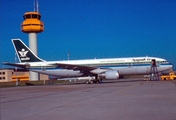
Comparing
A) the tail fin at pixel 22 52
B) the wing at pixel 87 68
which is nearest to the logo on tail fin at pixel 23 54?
the tail fin at pixel 22 52

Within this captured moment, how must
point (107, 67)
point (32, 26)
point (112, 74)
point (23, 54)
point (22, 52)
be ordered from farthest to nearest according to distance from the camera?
point (32, 26)
point (22, 52)
point (23, 54)
point (107, 67)
point (112, 74)

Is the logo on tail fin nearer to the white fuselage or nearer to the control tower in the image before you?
the white fuselage

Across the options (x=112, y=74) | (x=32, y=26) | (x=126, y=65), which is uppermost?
A: (x=32, y=26)

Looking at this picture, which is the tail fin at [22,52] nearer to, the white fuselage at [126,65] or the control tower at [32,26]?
the white fuselage at [126,65]

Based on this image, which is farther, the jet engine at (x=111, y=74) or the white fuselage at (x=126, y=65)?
the white fuselage at (x=126, y=65)

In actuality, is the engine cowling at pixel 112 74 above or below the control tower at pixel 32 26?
below

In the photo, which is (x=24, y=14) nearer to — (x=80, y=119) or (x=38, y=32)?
(x=38, y=32)

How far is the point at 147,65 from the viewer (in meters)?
33.3

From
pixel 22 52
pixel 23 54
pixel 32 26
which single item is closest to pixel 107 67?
pixel 23 54

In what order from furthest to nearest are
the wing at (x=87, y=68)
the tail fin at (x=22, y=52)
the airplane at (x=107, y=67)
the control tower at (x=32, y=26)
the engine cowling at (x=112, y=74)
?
the control tower at (x=32, y=26) < the tail fin at (x=22, y=52) < the airplane at (x=107, y=67) < the wing at (x=87, y=68) < the engine cowling at (x=112, y=74)

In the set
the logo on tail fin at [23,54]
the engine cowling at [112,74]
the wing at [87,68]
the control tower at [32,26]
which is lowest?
the engine cowling at [112,74]

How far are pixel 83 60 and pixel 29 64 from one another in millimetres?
8424

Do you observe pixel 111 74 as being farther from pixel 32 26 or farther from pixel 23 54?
pixel 32 26

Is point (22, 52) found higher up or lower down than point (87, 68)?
higher up
